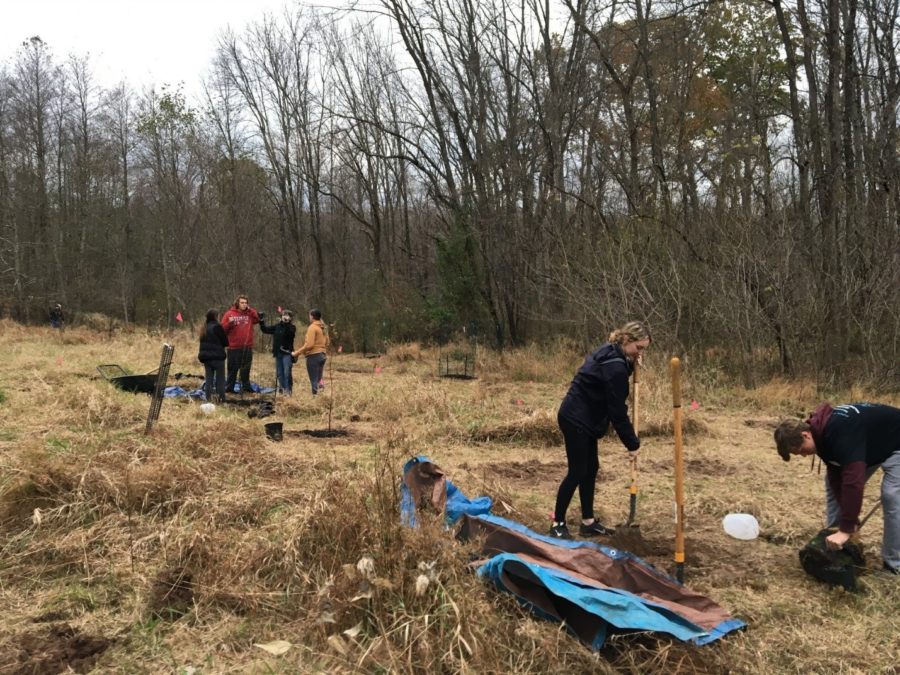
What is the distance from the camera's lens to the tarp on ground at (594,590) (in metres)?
2.79

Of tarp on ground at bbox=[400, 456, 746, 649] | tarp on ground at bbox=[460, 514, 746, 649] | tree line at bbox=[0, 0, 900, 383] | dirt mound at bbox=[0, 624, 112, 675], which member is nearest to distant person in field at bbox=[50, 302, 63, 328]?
tree line at bbox=[0, 0, 900, 383]

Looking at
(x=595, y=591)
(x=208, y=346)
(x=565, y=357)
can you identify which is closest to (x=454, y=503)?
(x=595, y=591)

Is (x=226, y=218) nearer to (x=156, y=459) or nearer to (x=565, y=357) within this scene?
(x=565, y=357)

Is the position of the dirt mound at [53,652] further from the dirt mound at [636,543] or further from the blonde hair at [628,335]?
the blonde hair at [628,335]

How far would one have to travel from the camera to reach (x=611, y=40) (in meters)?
16.3

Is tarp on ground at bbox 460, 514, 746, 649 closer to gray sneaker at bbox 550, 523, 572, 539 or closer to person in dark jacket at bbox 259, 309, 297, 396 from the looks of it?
gray sneaker at bbox 550, 523, 572, 539

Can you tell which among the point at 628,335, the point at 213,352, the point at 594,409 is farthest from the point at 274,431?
the point at 628,335

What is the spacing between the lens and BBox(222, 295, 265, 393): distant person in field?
1015 cm

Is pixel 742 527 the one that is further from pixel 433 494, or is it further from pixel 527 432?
pixel 527 432

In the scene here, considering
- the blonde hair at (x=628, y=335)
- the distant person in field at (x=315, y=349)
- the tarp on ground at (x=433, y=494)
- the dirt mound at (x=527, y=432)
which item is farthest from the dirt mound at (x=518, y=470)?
the distant person in field at (x=315, y=349)

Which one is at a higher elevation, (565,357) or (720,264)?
(720,264)

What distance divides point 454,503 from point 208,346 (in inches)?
253

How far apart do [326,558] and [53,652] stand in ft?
4.28

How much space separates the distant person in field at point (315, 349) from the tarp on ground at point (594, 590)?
7.02m
